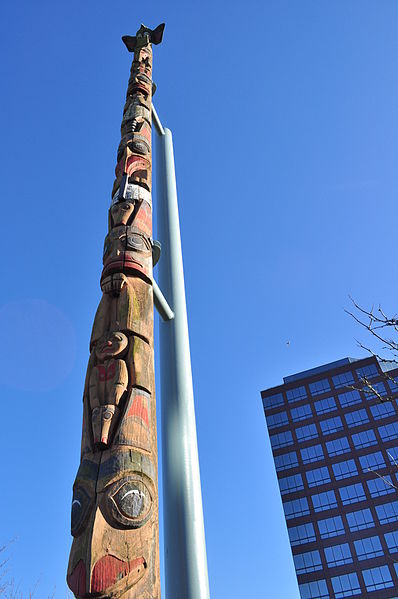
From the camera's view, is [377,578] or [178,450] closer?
[178,450]

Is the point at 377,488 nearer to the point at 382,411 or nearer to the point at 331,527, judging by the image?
the point at 331,527

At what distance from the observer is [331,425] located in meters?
61.5

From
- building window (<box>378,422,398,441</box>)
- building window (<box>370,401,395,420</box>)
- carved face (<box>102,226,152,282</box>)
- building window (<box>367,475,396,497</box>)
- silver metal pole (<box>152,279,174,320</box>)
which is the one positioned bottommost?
silver metal pole (<box>152,279,174,320</box>)

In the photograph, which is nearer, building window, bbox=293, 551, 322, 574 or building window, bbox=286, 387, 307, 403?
building window, bbox=293, 551, 322, 574

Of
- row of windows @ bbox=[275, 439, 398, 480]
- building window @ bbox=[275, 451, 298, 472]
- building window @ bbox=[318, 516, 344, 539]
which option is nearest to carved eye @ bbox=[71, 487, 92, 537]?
row of windows @ bbox=[275, 439, 398, 480]

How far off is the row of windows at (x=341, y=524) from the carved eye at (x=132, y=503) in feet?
188

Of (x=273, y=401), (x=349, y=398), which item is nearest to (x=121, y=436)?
(x=349, y=398)

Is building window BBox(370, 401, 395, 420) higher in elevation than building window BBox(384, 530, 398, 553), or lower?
higher

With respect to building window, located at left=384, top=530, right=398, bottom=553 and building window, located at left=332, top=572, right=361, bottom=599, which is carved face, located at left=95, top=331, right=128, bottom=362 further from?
building window, located at left=332, top=572, right=361, bottom=599

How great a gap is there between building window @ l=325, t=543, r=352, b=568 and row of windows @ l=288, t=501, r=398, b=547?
3.97 ft

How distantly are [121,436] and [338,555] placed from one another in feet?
187

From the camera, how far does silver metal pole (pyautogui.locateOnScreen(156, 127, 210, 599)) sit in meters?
3.76

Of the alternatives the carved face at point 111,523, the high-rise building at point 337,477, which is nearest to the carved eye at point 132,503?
the carved face at point 111,523

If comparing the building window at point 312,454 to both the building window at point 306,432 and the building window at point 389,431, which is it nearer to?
the building window at point 306,432
